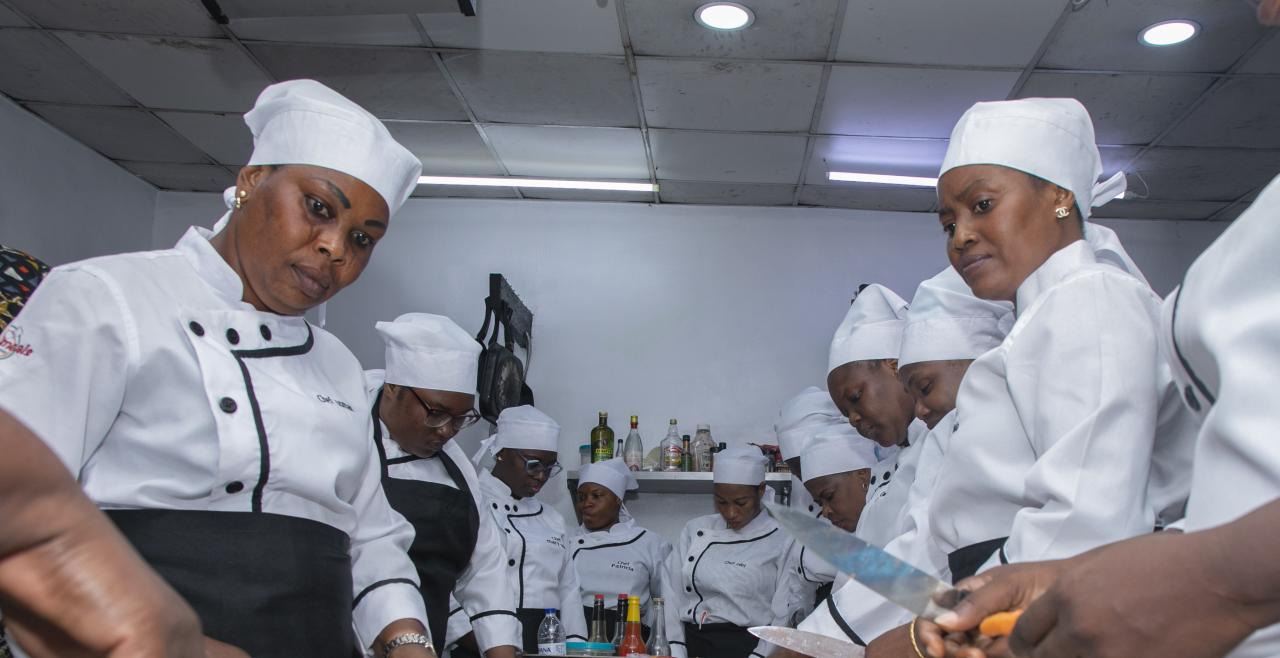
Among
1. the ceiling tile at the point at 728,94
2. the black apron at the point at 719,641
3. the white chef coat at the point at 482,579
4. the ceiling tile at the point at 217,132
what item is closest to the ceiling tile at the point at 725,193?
the ceiling tile at the point at 728,94

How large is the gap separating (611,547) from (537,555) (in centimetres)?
54

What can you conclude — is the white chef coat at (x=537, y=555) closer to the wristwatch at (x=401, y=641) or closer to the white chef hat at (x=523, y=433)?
the white chef hat at (x=523, y=433)

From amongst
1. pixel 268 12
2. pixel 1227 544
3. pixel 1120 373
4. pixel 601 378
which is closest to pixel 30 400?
pixel 1227 544

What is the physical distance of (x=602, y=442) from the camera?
5301 mm

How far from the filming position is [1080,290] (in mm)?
1421

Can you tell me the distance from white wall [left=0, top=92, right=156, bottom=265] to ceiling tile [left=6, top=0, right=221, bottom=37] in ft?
3.31

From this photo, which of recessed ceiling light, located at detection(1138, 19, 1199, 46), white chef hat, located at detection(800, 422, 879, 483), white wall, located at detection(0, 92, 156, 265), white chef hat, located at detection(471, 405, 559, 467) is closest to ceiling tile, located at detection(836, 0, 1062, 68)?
recessed ceiling light, located at detection(1138, 19, 1199, 46)

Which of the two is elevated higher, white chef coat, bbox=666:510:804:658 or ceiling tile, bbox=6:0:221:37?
ceiling tile, bbox=6:0:221:37

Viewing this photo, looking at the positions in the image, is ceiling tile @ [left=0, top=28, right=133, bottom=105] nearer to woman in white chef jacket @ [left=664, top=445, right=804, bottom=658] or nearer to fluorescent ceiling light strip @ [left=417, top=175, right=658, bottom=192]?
fluorescent ceiling light strip @ [left=417, top=175, right=658, bottom=192]

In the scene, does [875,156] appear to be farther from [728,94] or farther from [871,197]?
[728,94]

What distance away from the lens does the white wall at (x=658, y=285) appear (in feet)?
18.2

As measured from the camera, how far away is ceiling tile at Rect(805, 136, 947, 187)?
4.84 meters

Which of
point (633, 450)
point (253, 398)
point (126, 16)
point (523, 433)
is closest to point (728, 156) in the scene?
point (633, 450)

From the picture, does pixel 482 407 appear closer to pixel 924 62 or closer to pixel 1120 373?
pixel 924 62
